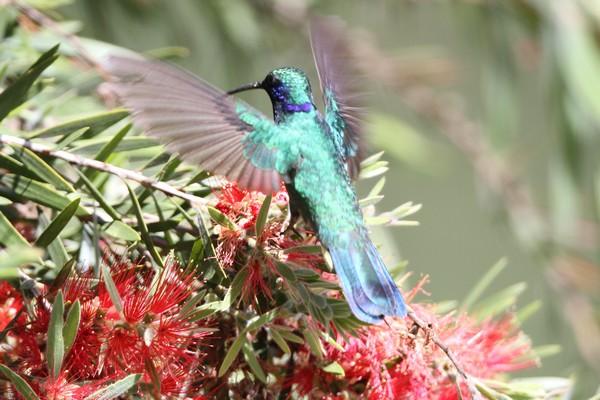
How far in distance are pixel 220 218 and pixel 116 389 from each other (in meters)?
0.12

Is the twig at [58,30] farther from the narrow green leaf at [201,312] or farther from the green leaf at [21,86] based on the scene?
the narrow green leaf at [201,312]

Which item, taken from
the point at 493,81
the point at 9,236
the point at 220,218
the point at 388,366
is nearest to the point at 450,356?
the point at 388,366

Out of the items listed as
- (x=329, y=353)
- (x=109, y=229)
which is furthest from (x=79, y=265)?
(x=329, y=353)

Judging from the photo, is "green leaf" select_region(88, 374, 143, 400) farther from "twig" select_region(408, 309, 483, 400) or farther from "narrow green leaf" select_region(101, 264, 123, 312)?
"twig" select_region(408, 309, 483, 400)

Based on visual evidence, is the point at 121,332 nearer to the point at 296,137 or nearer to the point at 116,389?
the point at 116,389

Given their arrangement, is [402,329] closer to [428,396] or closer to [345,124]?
[428,396]

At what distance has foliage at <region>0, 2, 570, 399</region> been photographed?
1.51ft

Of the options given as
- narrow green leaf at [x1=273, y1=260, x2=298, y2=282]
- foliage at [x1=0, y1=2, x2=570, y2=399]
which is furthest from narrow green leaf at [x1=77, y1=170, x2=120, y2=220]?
narrow green leaf at [x1=273, y1=260, x2=298, y2=282]

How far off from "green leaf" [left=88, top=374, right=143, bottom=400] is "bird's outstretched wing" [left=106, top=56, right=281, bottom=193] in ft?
0.52

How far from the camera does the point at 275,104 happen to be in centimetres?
72

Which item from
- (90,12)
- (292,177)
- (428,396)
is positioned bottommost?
(428,396)

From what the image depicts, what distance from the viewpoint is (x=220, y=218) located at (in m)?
0.49

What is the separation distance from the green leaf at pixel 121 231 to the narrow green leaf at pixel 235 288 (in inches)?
2.5

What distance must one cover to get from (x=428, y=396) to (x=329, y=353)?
71 millimetres
